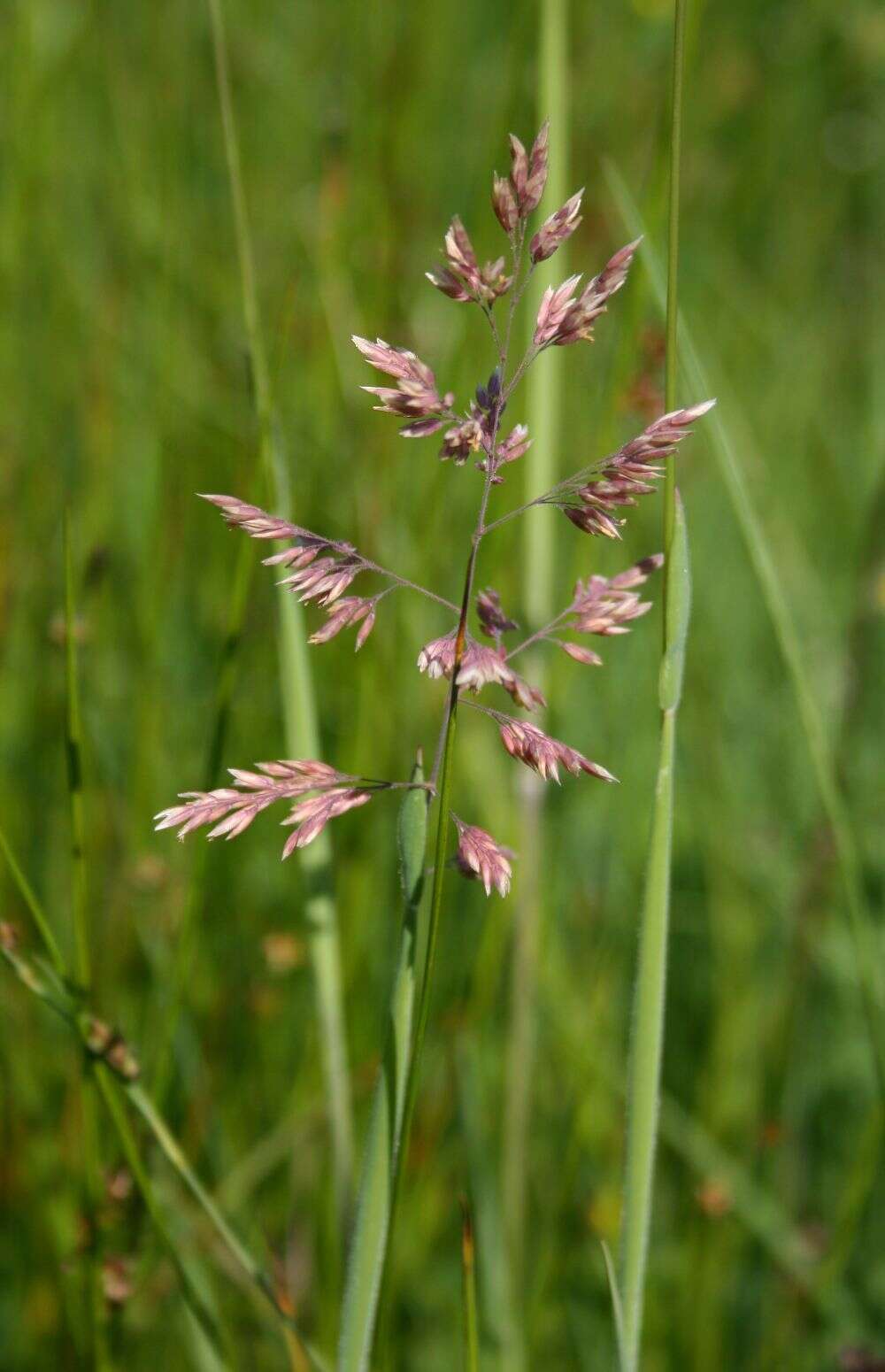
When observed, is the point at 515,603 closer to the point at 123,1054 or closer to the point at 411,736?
the point at 411,736

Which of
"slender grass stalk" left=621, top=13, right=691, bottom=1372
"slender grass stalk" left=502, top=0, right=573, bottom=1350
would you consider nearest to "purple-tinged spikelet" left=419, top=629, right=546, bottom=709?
"slender grass stalk" left=621, top=13, right=691, bottom=1372

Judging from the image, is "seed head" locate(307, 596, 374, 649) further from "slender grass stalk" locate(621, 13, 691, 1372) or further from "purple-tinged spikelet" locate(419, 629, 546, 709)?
"slender grass stalk" locate(621, 13, 691, 1372)

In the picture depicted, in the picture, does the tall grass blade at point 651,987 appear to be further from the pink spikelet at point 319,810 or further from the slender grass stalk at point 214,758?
the slender grass stalk at point 214,758

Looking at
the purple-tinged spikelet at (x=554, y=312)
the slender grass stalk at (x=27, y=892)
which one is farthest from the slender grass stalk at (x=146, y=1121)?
the purple-tinged spikelet at (x=554, y=312)

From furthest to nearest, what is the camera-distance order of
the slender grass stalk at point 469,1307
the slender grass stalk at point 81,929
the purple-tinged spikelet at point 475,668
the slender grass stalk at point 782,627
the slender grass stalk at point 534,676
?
the slender grass stalk at point 534,676
the slender grass stalk at point 782,627
the slender grass stalk at point 81,929
the slender grass stalk at point 469,1307
the purple-tinged spikelet at point 475,668

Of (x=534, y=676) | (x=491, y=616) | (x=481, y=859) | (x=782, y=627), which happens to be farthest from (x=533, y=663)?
(x=481, y=859)

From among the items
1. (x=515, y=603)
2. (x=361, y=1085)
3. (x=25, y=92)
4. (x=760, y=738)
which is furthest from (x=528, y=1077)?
(x=25, y=92)
